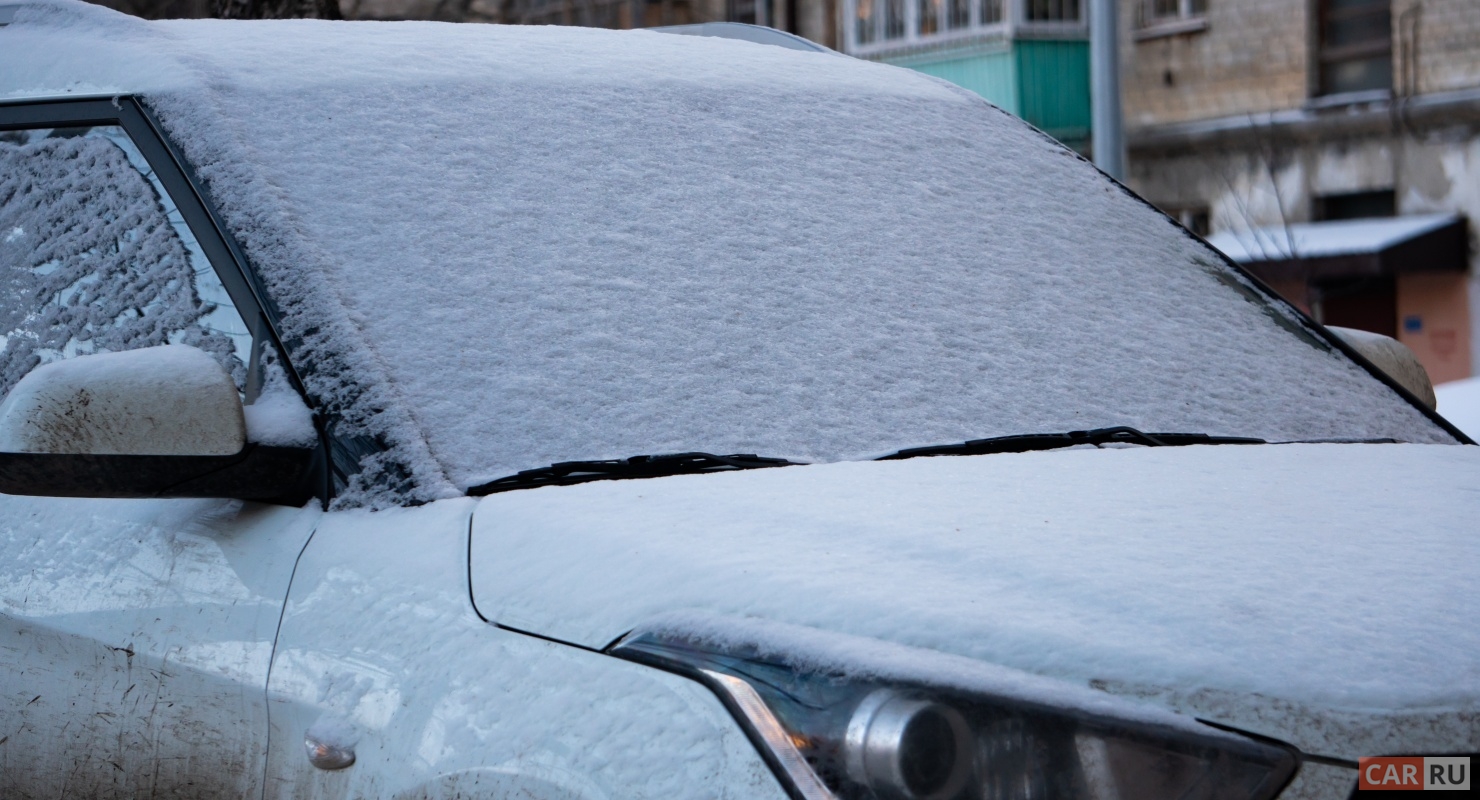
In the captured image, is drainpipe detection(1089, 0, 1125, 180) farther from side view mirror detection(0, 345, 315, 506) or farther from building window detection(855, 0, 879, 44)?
building window detection(855, 0, 879, 44)

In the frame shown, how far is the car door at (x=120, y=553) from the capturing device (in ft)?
5.91

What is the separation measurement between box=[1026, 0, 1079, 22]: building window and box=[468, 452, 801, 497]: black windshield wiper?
1888cm

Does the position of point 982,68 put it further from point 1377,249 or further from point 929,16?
point 1377,249

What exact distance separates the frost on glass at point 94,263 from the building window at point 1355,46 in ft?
60.6

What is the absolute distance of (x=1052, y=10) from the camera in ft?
66.0

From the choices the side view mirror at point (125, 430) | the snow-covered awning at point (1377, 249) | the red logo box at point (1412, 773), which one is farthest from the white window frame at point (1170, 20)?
the red logo box at point (1412, 773)

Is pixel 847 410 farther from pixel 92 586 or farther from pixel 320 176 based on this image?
pixel 92 586

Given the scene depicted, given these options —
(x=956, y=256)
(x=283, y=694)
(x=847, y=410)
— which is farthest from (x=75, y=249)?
(x=956, y=256)

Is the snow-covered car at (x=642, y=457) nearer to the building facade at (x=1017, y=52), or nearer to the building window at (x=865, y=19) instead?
the building facade at (x=1017, y=52)

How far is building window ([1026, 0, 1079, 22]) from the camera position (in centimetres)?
1998

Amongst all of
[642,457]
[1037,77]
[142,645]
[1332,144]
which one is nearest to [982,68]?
[1037,77]

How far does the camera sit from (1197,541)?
163cm

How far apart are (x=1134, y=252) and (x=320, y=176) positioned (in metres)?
1.33

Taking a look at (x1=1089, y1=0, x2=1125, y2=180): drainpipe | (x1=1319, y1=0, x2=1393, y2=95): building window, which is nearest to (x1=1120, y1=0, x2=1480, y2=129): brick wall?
(x1=1319, y1=0, x2=1393, y2=95): building window
